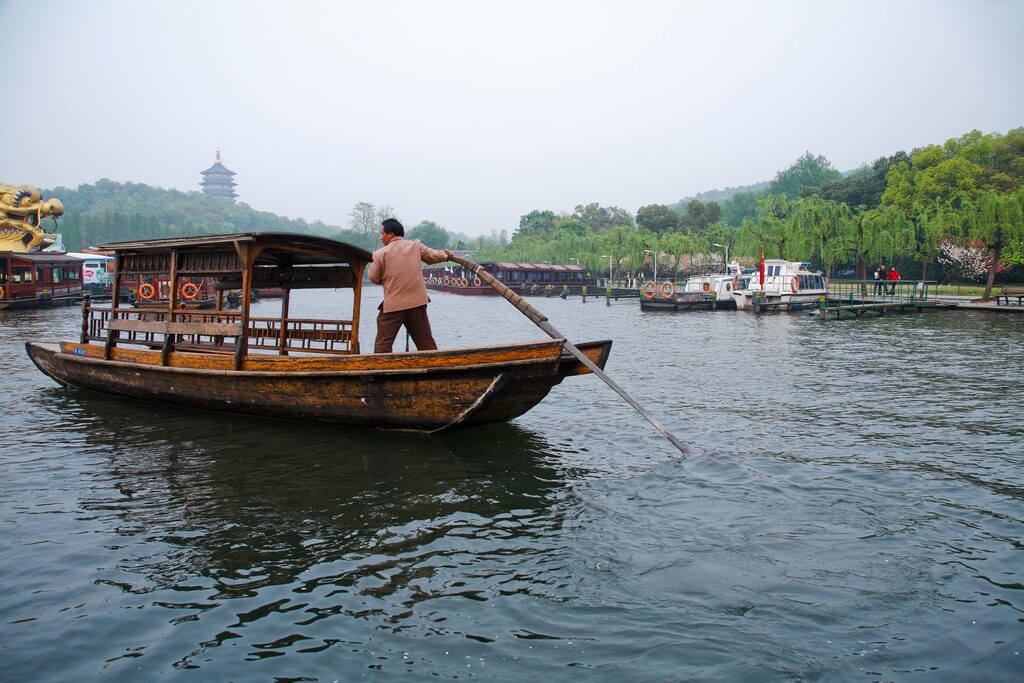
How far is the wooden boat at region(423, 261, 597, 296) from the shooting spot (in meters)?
68.8

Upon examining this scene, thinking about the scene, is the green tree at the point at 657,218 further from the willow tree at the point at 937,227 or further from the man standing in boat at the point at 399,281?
the man standing in boat at the point at 399,281

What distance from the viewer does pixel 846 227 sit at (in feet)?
160

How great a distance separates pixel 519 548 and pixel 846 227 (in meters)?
49.5

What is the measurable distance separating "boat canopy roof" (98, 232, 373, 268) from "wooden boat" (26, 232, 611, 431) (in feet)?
0.06

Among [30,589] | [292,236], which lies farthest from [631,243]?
[30,589]

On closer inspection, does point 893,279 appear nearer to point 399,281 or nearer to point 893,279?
point 893,279

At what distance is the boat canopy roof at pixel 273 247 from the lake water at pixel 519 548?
2.53 meters

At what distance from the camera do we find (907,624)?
4531mm

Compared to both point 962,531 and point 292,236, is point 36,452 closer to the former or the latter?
point 292,236

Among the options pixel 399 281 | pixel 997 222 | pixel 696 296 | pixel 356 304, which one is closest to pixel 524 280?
pixel 696 296

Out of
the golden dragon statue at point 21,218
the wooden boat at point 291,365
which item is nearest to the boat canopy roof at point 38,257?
the golden dragon statue at point 21,218

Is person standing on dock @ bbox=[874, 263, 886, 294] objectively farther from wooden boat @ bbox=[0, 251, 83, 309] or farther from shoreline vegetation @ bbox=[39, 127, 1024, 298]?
wooden boat @ bbox=[0, 251, 83, 309]

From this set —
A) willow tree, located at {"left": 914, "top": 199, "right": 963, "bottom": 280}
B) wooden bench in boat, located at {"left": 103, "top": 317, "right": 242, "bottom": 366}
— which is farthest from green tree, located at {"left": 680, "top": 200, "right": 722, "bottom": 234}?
wooden bench in boat, located at {"left": 103, "top": 317, "right": 242, "bottom": 366}

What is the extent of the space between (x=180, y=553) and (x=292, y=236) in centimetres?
498
